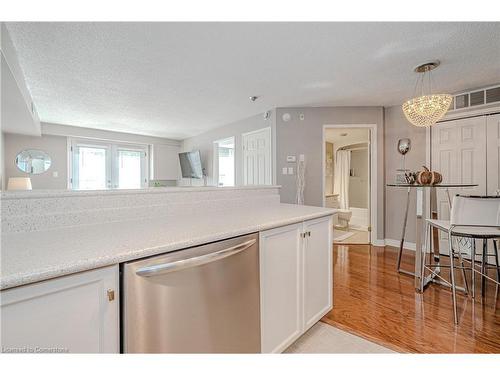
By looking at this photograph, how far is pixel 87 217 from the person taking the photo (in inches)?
43.5

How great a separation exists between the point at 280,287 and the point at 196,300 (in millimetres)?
531

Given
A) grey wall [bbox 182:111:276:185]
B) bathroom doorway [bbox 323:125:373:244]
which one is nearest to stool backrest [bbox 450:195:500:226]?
grey wall [bbox 182:111:276:185]

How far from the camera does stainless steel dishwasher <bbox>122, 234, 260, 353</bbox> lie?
76 centimetres

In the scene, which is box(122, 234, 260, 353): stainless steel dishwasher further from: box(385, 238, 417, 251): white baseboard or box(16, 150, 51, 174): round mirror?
box(16, 150, 51, 174): round mirror

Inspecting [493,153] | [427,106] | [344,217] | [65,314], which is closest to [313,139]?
[427,106]

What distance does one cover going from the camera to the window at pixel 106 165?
16.9 feet

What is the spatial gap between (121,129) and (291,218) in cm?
526

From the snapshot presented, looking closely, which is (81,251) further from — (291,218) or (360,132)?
(360,132)

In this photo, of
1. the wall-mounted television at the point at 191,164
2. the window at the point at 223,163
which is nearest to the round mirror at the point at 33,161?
the wall-mounted television at the point at 191,164

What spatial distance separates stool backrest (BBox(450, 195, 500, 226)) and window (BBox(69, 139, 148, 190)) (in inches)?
203

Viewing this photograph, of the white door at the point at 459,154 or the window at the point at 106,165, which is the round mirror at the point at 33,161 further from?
the white door at the point at 459,154

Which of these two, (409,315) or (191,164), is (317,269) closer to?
(409,315)
